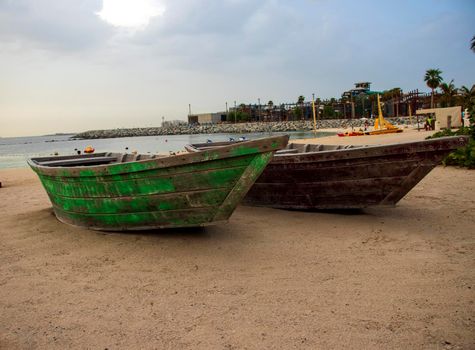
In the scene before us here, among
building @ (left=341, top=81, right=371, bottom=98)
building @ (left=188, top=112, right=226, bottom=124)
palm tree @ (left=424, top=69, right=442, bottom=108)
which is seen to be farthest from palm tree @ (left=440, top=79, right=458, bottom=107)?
building @ (left=188, top=112, right=226, bottom=124)

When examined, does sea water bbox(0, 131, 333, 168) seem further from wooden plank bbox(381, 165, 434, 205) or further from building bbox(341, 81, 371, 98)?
building bbox(341, 81, 371, 98)

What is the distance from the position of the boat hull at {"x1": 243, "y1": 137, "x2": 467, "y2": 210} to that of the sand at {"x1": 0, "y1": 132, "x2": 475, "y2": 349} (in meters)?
0.31

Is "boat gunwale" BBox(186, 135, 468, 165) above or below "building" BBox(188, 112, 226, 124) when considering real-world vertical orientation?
below

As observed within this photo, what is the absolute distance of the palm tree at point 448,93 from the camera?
158 ft

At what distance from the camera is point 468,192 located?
7543 mm

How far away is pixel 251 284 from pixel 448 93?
59.6m

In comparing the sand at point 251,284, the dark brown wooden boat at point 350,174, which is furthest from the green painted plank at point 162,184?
the dark brown wooden boat at point 350,174

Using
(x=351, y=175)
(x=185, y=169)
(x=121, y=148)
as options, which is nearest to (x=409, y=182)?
(x=351, y=175)

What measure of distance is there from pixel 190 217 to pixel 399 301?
2457 mm

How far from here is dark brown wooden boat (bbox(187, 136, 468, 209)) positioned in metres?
5.29

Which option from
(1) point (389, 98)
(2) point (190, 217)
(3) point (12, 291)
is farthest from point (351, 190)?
(1) point (389, 98)

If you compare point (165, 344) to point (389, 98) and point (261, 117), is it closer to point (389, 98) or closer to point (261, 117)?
point (389, 98)

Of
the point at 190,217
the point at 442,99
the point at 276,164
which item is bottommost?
the point at 190,217

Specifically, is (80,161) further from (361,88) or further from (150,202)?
(361,88)
